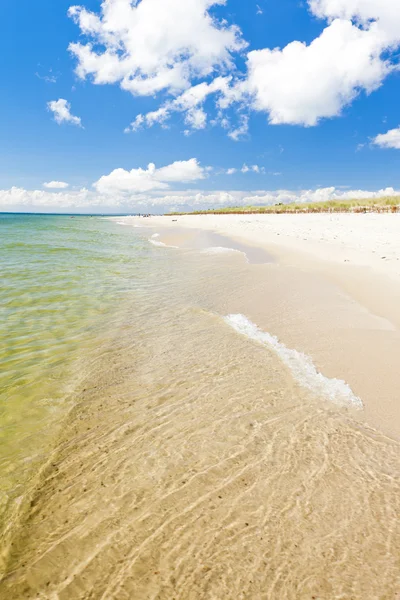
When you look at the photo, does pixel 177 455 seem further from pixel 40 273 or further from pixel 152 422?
pixel 40 273

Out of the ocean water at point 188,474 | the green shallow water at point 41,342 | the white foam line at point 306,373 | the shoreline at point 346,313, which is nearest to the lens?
the ocean water at point 188,474

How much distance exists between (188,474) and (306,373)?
278 cm

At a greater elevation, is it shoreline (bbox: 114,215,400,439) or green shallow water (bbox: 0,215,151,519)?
shoreline (bbox: 114,215,400,439)

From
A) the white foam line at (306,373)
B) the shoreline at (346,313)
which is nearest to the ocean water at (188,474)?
the white foam line at (306,373)

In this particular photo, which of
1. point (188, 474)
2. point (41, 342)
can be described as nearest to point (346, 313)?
point (188, 474)

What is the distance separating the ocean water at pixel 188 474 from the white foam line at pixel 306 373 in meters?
0.03

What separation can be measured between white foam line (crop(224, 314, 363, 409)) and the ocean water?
30 millimetres

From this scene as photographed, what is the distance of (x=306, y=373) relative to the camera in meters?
5.34

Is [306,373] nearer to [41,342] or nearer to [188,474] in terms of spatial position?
[188,474]

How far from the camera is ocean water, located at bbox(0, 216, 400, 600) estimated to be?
2.40 metres

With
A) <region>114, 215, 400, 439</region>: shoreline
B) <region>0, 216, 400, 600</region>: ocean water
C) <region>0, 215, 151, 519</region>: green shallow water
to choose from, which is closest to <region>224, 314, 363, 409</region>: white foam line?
<region>0, 216, 400, 600</region>: ocean water

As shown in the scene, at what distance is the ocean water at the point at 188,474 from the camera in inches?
94.7

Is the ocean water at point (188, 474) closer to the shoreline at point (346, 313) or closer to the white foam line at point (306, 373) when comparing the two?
the white foam line at point (306, 373)

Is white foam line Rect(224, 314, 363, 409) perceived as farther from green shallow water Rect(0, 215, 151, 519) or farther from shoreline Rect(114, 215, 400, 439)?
green shallow water Rect(0, 215, 151, 519)
